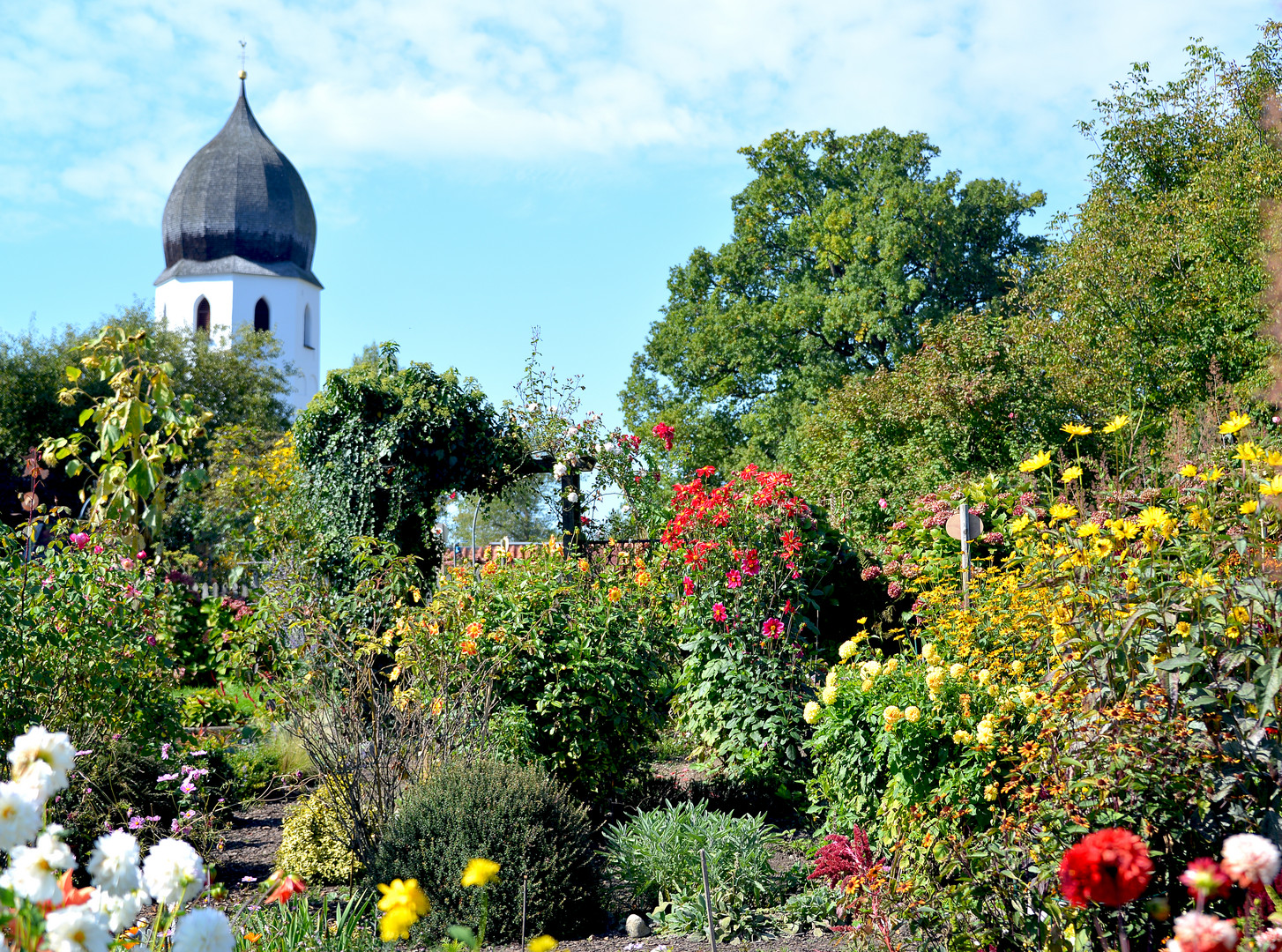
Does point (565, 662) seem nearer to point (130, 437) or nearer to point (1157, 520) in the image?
point (1157, 520)

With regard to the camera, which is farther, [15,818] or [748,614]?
[748,614]

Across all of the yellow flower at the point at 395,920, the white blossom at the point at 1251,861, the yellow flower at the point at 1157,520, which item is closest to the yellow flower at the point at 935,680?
the yellow flower at the point at 1157,520

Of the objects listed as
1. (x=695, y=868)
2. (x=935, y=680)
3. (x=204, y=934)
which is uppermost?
(x=935, y=680)

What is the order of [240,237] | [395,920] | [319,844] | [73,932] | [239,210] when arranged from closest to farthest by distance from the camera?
[73,932]
[395,920]
[319,844]
[239,210]
[240,237]

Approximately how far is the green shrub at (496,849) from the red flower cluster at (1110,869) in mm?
2285

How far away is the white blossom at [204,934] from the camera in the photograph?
4.69 feet

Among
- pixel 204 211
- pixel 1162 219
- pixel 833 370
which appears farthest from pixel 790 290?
pixel 204 211

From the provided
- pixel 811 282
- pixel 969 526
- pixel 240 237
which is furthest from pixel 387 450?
pixel 240 237

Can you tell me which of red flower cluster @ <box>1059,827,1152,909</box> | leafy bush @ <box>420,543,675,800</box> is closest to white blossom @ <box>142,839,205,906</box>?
red flower cluster @ <box>1059,827,1152,909</box>

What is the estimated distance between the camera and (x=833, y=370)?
1922cm

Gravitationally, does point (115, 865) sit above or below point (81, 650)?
below

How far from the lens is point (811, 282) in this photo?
20.4 metres

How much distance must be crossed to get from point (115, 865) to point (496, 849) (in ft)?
6.85

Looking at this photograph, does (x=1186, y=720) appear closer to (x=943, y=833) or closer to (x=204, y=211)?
(x=943, y=833)
